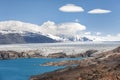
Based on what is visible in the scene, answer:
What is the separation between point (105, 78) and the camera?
6525 centimetres

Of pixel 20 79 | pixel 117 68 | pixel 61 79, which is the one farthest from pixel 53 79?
pixel 20 79

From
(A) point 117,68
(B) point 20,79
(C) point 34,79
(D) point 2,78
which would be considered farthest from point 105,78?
(D) point 2,78

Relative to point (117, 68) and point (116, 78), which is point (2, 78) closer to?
point (117, 68)

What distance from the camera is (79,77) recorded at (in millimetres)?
72000

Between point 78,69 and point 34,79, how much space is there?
1015 centimetres

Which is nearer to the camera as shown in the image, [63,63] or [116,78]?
[116,78]

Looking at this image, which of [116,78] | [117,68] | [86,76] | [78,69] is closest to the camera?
[116,78]

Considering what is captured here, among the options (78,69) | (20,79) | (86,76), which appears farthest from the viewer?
(20,79)

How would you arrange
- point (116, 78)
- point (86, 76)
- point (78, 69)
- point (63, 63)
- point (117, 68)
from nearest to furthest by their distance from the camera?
point (116, 78) < point (86, 76) < point (117, 68) < point (78, 69) < point (63, 63)

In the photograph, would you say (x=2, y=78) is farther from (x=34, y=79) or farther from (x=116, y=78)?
(x=116, y=78)

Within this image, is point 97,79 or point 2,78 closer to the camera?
point 97,79

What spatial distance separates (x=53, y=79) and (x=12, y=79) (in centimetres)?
2879

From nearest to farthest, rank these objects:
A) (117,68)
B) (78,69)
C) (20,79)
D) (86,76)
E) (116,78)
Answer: (116,78), (86,76), (117,68), (78,69), (20,79)

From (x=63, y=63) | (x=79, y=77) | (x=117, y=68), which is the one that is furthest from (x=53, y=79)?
(x=63, y=63)
